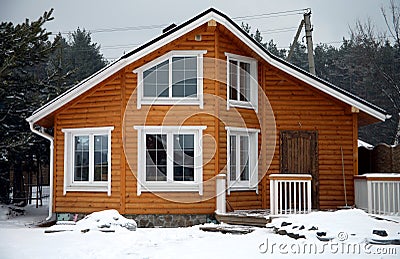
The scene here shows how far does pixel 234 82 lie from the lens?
13516 millimetres

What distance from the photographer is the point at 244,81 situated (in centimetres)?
1381

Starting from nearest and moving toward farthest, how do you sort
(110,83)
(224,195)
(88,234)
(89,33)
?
(88,234), (224,195), (110,83), (89,33)

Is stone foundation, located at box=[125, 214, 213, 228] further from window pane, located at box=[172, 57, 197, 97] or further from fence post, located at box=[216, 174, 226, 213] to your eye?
window pane, located at box=[172, 57, 197, 97]

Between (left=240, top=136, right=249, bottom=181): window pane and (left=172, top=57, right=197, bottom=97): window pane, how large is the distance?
1.79m

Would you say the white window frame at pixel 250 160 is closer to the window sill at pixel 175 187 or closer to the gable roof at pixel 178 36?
the window sill at pixel 175 187

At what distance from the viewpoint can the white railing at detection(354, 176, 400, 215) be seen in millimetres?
11469

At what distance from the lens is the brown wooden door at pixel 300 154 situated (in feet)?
45.6

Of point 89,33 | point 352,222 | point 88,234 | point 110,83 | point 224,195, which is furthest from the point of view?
point 89,33

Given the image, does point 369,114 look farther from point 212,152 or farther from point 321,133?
point 212,152

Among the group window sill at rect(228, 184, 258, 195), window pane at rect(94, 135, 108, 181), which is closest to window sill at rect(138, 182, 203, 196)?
window sill at rect(228, 184, 258, 195)

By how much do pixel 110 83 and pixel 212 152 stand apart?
9.71ft

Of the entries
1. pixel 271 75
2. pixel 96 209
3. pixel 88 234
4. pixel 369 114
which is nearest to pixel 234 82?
pixel 271 75

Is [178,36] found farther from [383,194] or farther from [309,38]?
[309,38]

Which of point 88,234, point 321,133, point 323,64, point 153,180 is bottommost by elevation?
point 88,234
